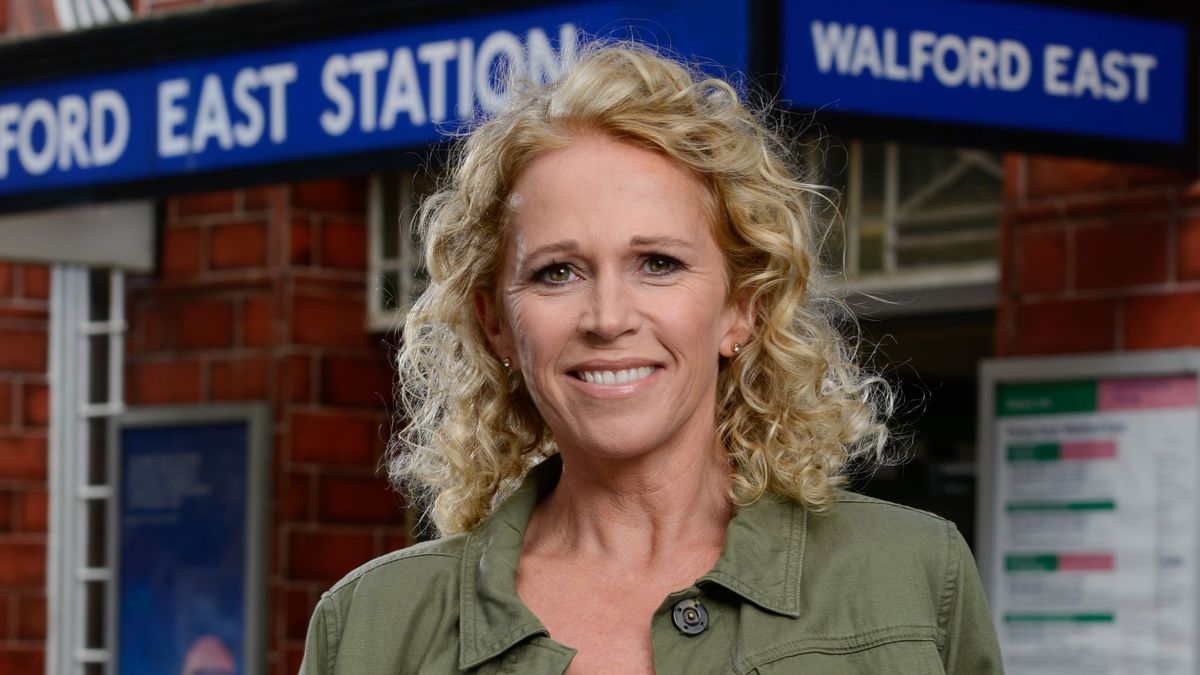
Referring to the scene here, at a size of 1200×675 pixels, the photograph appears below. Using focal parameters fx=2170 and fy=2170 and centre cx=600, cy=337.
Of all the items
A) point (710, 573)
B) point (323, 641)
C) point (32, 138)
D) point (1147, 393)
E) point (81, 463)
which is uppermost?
point (32, 138)

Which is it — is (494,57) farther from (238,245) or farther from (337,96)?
(238,245)

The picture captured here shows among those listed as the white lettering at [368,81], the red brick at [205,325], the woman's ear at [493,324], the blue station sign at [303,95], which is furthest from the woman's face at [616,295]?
the red brick at [205,325]

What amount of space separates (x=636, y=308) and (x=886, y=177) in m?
3.32

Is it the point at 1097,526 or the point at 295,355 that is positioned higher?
the point at 295,355

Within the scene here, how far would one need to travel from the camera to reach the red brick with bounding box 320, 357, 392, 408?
6.62 metres

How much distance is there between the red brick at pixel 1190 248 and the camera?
4867 millimetres

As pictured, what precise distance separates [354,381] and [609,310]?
438 cm

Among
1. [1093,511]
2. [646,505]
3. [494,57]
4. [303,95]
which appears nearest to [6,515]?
[303,95]

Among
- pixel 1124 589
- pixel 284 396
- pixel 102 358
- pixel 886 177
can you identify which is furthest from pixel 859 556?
pixel 102 358

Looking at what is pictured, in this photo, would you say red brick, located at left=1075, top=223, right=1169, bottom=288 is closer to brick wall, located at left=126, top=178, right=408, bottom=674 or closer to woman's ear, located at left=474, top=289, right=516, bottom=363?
brick wall, located at left=126, top=178, right=408, bottom=674

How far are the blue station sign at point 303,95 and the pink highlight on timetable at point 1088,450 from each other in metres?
1.55

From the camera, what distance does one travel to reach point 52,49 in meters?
5.25

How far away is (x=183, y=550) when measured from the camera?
6.68m

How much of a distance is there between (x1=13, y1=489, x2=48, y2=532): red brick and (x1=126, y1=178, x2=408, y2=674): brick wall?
66 centimetres
